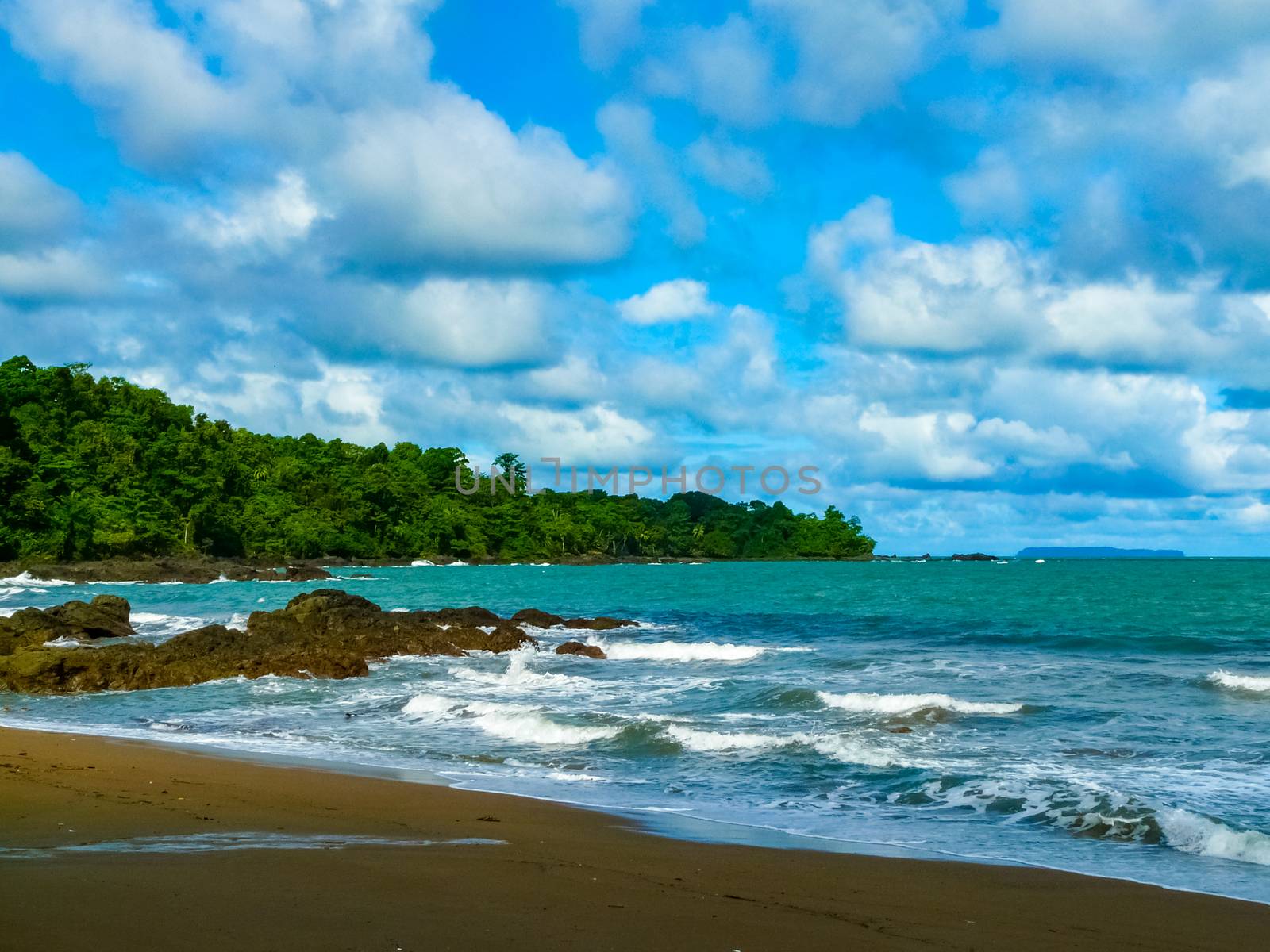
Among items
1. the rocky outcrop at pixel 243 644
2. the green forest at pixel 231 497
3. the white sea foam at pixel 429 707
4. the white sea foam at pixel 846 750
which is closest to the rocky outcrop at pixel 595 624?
the rocky outcrop at pixel 243 644

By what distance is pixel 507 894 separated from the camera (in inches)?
241

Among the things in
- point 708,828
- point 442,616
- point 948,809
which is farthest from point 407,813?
point 442,616

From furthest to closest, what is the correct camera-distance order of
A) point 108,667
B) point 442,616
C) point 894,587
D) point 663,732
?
point 894,587
point 442,616
point 108,667
point 663,732

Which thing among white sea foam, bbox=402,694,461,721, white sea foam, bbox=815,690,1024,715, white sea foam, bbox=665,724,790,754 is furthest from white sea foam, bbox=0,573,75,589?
white sea foam, bbox=665,724,790,754

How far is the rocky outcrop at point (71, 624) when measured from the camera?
24.0m

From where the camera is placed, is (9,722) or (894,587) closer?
(9,722)

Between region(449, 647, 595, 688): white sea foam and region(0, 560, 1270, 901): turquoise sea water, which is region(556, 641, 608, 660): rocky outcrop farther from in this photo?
region(449, 647, 595, 688): white sea foam

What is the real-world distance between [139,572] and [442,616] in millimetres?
50977

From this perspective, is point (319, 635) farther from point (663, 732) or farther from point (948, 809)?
point (948, 809)

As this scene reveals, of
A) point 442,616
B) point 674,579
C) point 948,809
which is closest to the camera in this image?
point 948,809

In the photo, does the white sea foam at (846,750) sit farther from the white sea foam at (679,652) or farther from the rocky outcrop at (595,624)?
the rocky outcrop at (595,624)

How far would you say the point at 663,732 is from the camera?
13734mm

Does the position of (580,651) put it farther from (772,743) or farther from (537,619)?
(772,743)

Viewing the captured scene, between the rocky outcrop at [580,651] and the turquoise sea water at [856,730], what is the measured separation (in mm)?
873
